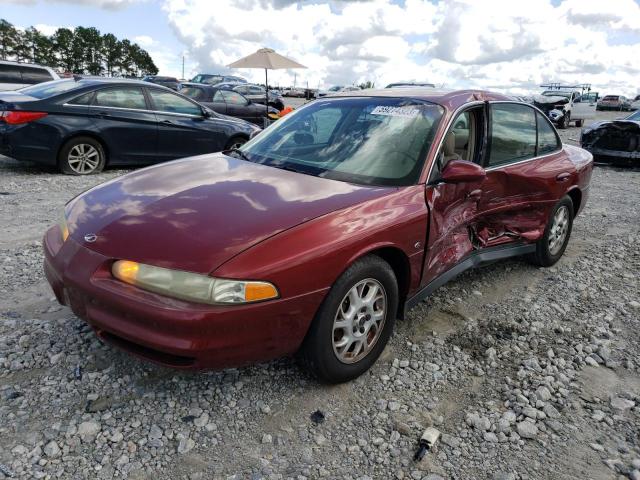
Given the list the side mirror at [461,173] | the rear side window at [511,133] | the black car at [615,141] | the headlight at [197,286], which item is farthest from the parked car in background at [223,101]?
the headlight at [197,286]

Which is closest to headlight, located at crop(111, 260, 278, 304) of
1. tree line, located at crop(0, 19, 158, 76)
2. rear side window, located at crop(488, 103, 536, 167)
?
rear side window, located at crop(488, 103, 536, 167)

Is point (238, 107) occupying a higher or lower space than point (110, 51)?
lower

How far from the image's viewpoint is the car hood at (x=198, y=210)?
7.30 ft

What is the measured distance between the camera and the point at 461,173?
2955 millimetres

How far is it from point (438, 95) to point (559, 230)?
6.80ft

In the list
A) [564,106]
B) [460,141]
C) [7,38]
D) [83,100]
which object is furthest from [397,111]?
[7,38]

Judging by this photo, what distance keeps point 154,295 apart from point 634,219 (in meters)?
6.77

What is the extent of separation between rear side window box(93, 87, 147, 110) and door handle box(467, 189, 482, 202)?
19.7 ft

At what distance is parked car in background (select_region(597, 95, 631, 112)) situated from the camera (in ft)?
177

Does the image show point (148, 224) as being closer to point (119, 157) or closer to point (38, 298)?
point (38, 298)

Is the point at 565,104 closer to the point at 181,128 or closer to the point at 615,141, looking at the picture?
the point at 615,141

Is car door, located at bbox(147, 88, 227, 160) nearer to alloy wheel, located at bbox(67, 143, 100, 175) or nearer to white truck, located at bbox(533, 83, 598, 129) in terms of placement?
alloy wheel, located at bbox(67, 143, 100, 175)

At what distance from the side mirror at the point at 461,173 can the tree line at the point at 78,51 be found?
8433 cm

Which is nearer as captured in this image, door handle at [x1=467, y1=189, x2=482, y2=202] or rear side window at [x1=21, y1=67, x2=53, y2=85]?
door handle at [x1=467, y1=189, x2=482, y2=202]
